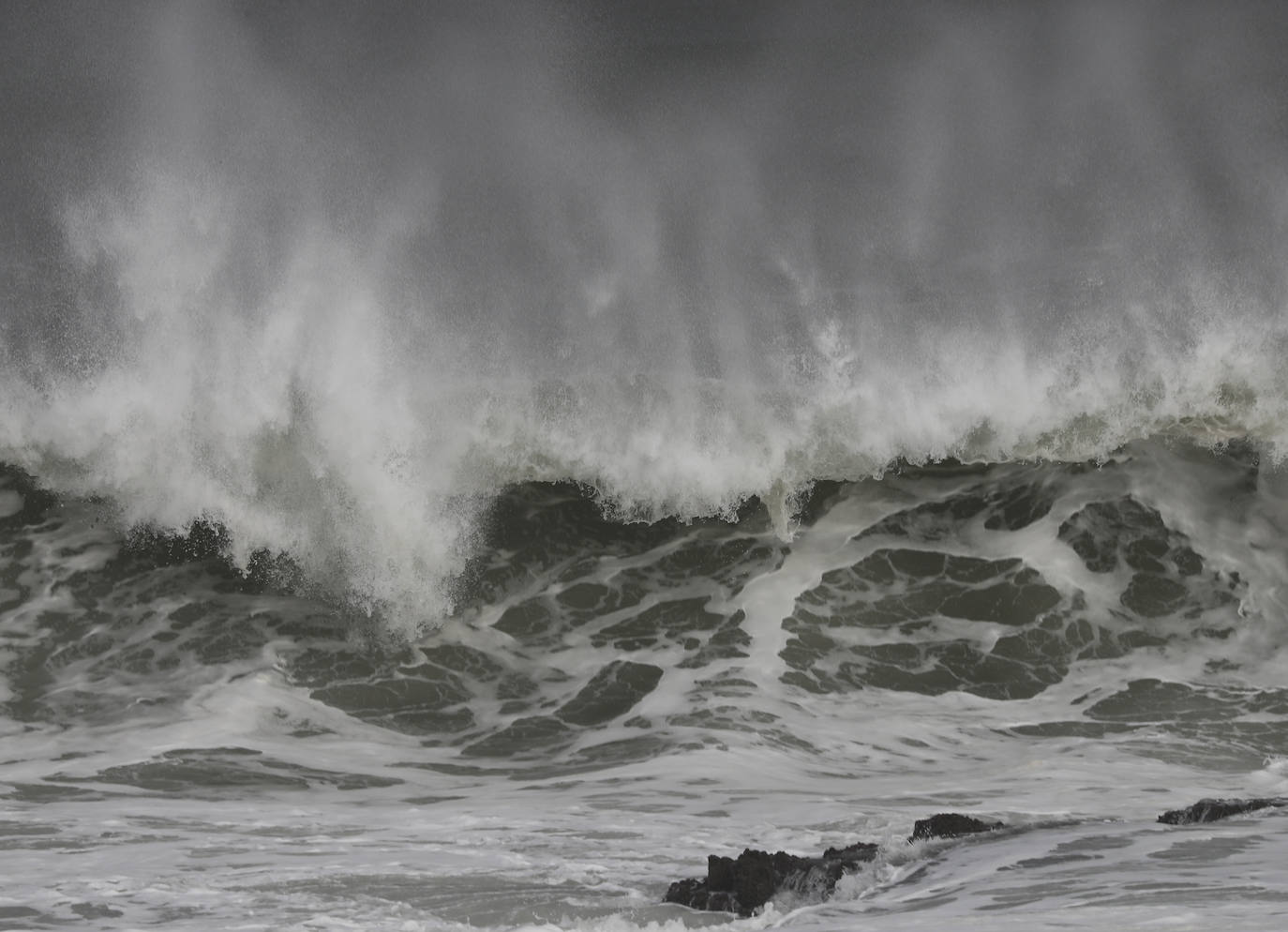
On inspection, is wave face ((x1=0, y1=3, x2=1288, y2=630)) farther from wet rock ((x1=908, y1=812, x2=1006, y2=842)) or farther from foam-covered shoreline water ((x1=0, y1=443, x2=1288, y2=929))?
wet rock ((x1=908, y1=812, x2=1006, y2=842))

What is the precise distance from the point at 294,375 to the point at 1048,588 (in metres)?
6.79

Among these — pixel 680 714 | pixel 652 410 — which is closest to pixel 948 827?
pixel 680 714

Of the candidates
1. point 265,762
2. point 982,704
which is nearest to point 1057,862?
point 982,704

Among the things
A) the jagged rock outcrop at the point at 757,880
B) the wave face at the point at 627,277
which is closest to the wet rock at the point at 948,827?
the jagged rock outcrop at the point at 757,880

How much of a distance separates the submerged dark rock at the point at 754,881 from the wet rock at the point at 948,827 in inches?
29.5

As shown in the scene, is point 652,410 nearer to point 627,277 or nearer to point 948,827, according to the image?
point 627,277

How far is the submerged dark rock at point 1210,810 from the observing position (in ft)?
22.5

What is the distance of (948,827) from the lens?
6.75 metres

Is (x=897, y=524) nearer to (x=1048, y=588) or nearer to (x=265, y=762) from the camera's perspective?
(x=1048, y=588)

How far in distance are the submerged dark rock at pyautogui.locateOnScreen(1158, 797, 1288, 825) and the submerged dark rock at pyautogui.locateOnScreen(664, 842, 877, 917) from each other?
1958 mm

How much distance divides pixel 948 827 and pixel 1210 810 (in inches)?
54.1

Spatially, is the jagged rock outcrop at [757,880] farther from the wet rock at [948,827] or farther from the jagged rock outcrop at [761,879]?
the wet rock at [948,827]

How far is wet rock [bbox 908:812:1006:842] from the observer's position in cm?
665

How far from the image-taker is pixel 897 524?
483 inches
